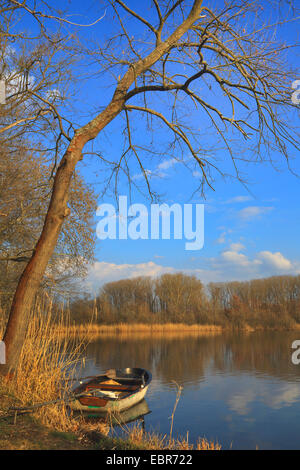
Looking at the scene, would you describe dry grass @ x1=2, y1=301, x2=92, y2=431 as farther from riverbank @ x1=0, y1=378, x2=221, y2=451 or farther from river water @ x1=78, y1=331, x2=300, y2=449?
river water @ x1=78, y1=331, x2=300, y2=449

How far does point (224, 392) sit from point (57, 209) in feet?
28.3

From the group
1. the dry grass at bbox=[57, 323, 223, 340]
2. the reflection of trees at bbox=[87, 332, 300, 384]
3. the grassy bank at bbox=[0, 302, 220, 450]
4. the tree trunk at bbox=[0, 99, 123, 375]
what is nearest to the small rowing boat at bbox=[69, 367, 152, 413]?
the grassy bank at bbox=[0, 302, 220, 450]

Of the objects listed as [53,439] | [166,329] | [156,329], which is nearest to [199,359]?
[53,439]

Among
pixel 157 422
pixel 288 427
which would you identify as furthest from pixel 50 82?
pixel 288 427

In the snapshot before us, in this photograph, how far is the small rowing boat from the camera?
808cm

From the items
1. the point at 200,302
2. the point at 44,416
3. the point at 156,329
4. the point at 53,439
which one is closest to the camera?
the point at 53,439

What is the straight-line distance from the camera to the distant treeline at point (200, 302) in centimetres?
3550

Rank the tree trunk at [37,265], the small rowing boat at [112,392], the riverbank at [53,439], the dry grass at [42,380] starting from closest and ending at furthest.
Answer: the riverbank at [53,439] → the dry grass at [42,380] → the tree trunk at [37,265] → the small rowing boat at [112,392]

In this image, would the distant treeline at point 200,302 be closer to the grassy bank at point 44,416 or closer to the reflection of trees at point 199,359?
the reflection of trees at point 199,359

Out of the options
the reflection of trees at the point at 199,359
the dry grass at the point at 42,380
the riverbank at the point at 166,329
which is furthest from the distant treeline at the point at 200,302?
the dry grass at the point at 42,380

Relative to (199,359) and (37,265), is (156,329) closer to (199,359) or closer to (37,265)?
(199,359)

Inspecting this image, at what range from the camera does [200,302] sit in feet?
128

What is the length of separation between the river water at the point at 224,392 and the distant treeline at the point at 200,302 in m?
13.7
